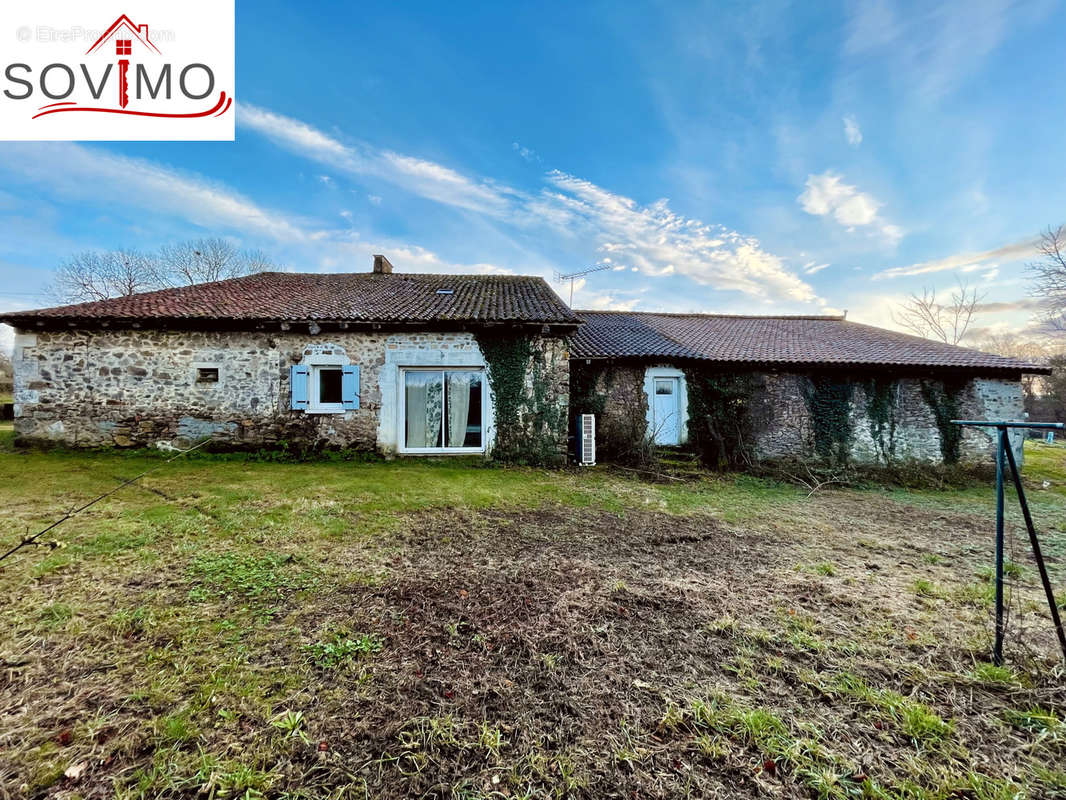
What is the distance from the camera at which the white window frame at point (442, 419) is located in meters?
8.91

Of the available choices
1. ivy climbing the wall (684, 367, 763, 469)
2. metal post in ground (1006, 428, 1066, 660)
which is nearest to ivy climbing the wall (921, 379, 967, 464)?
ivy climbing the wall (684, 367, 763, 469)

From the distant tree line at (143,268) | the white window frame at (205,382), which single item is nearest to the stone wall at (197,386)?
the white window frame at (205,382)

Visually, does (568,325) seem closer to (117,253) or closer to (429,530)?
(429,530)

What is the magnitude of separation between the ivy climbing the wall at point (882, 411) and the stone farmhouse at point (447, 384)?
51 millimetres

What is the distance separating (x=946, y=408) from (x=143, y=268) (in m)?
36.0

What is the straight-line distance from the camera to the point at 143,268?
22.1m

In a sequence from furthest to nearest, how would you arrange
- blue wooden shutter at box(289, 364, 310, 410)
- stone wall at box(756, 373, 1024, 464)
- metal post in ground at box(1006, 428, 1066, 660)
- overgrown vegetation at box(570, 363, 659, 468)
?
overgrown vegetation at box(570, 363, 659, 468) < stone wall at box(756, 373, 1024, 464) < blue wooden shutter at box(289, 364, 310, 410) < metal post in ground at box(1006, 428, 1066, 660)

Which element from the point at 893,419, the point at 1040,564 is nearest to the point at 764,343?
the point at 893,419

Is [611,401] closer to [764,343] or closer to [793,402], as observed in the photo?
[793,402]

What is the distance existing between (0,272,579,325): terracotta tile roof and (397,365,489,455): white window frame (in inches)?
44.8

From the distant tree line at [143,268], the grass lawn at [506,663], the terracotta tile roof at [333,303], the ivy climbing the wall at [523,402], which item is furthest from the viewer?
the distant tree line at [143,268]

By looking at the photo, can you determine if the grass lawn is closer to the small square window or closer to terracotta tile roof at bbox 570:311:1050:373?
the small square window

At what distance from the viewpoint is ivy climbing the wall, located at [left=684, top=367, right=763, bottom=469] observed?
32.2 feet

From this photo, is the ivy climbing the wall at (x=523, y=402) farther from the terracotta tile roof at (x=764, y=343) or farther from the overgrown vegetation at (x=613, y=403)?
the terracotta tile roof at (x=764, y=343)
